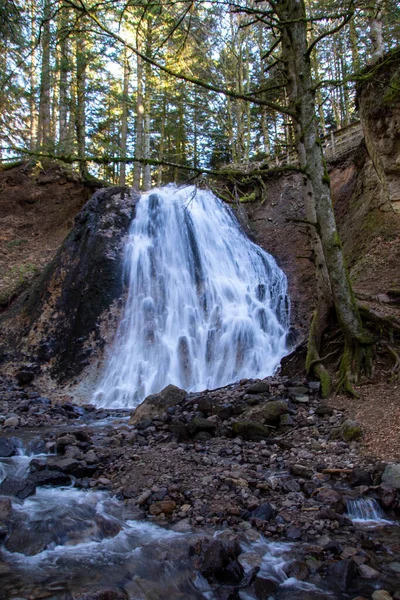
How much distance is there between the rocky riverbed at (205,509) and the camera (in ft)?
10.2

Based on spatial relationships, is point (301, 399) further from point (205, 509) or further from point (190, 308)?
point (190, 308)

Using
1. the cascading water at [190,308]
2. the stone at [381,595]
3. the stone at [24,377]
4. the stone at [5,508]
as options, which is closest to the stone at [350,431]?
the stone at [381,595]

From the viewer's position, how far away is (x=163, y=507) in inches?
163

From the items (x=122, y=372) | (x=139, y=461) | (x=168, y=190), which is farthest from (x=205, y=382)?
(x=168, y=190)

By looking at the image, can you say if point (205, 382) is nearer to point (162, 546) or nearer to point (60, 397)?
point (60, 397)

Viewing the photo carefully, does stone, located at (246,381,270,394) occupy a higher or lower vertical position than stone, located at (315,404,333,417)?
higher

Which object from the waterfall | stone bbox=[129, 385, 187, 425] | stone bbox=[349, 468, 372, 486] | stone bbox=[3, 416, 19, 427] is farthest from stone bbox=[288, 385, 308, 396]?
stone bbox=[3, 416, 19, 427]

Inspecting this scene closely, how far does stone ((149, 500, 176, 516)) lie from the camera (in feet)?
13.5

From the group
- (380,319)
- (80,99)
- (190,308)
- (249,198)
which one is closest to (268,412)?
(380,319)

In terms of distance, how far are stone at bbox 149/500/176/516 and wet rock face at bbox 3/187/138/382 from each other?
23.0ft

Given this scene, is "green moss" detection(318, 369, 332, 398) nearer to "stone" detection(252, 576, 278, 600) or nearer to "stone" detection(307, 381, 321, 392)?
"stone" detection(307, 381, 321, 392)

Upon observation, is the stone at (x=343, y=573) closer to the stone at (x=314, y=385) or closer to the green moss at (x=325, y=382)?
the green moss at (x=325, y=382)

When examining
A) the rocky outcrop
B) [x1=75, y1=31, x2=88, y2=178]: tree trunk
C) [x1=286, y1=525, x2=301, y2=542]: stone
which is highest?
[x1=75, y1=31, x2=88, y2=178]: tree trunk

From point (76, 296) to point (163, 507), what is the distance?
8642 mm
